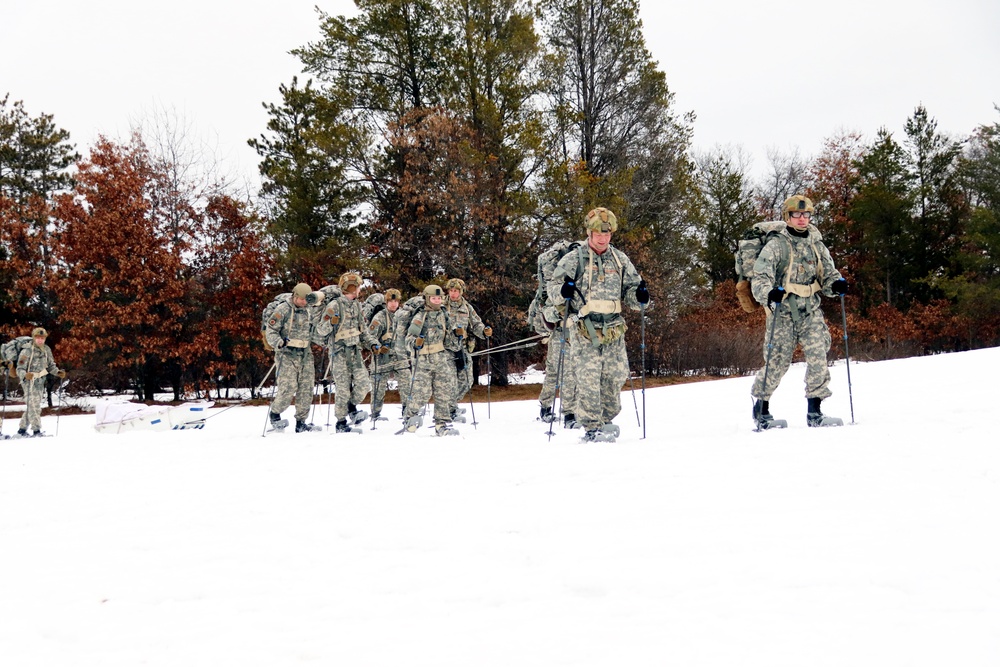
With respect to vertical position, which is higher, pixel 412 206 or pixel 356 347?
pixel 412 206

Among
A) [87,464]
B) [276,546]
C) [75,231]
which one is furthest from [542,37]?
[276,546]

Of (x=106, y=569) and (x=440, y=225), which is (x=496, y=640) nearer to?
(x=106, y=569)

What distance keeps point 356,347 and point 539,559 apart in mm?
9467

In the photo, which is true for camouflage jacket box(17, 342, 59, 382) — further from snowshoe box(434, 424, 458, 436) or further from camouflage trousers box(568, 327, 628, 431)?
camouflage trousers box(568, 327, 628, 431)

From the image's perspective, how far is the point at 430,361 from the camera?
36.7ft

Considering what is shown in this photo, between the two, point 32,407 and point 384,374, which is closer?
point 384,374

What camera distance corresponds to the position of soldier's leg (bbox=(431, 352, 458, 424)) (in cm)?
1091

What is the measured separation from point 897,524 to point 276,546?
11.9 ft

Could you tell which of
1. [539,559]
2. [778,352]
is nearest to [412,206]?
[778,352]

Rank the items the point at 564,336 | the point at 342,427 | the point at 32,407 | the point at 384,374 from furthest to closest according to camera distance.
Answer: the point at 32,407 < the point at 384,374 < the point at 342,427 < the point at 564,336

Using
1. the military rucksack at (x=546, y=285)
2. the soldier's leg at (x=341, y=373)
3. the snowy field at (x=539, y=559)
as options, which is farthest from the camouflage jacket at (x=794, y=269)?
the soldier's leg at (x=341, y=373)

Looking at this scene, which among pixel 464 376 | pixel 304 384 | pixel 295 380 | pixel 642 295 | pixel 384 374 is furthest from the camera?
pixel 384 374

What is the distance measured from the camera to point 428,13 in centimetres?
2772

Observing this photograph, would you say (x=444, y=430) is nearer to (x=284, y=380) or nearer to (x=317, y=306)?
(x=284, y=380)
